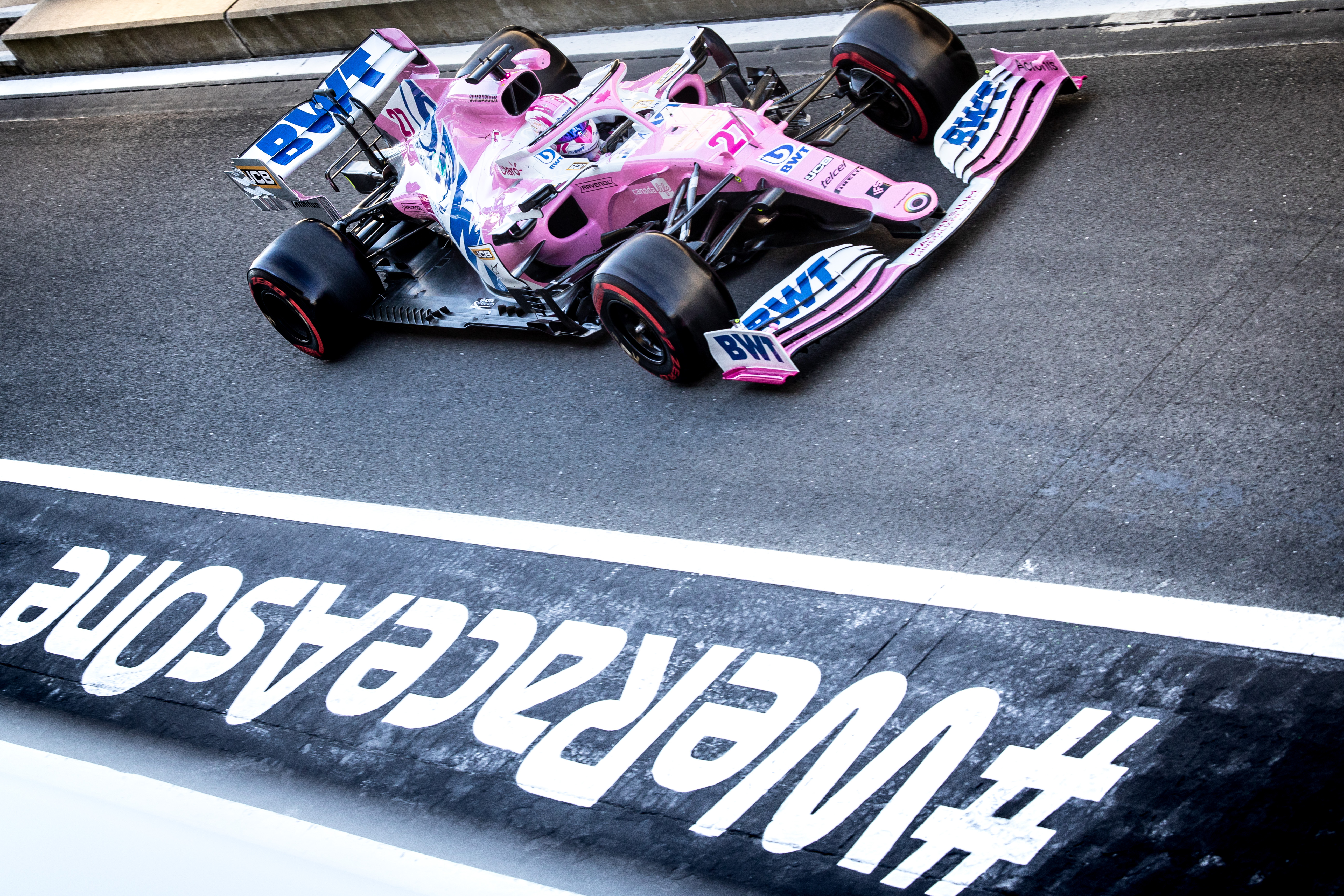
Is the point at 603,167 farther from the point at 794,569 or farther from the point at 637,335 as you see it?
the point at 794,569

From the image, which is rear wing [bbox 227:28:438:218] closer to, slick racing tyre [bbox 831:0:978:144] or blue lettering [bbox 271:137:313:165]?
blue lettering [bbox 271:137:313:165]

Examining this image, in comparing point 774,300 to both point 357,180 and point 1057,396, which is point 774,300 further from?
point 357,180

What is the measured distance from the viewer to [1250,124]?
6.17 metres

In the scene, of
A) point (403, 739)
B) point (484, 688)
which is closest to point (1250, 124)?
point (484, 688)

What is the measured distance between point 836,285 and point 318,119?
11.1ft

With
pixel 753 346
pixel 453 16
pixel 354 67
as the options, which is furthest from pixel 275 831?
pixel 453 16

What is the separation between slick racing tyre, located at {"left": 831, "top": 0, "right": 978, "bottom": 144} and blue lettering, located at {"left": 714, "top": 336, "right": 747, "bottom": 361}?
6.94ft

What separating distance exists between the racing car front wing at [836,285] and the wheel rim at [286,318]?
2903mm

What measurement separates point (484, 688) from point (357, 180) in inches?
170

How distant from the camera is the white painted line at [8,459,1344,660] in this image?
4102mm

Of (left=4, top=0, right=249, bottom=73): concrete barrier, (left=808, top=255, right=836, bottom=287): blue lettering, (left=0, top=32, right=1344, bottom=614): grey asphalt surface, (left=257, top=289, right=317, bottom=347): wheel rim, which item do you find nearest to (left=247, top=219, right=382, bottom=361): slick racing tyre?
(left=257, top=289, right=317, bottom=347): wheel rim

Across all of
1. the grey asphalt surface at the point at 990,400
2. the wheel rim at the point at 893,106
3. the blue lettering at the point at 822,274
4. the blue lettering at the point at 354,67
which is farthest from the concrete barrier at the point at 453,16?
the blue lettering at the point at 822,274

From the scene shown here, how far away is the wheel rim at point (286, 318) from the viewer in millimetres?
7180

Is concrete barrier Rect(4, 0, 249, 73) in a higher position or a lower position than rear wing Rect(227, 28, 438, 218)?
higher
